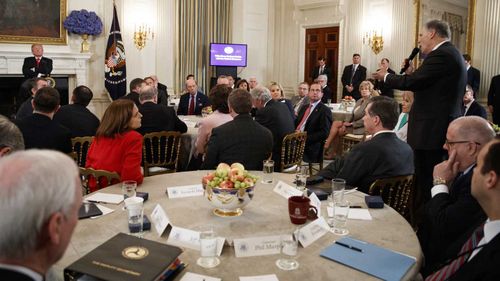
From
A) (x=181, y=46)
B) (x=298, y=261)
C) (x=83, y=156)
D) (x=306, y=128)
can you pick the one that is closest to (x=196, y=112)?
(x=306, y=128)

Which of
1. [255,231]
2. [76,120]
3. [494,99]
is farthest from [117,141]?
[494,99]

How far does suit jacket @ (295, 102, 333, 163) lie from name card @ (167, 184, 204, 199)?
331 cm

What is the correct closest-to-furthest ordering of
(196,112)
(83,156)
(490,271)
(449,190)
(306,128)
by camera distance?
(490,271) < (449,190) < (83,156) < (306,128) < (196,112)

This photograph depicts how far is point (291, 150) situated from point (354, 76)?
215 inches

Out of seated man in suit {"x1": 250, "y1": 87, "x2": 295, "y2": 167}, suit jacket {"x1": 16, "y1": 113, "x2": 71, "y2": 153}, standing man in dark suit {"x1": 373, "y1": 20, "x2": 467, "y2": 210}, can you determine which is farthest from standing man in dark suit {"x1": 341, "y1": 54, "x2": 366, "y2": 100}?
suit jacket {"x1": 16, "y1": 113, "x2": 71, "y2": 153}

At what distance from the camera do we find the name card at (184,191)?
2469 mm

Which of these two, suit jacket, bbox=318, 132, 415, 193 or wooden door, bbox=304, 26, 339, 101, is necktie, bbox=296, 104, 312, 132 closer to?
suit jacket, bbox=318, 132, 415, 193

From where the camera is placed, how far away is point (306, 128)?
5859 millimetres

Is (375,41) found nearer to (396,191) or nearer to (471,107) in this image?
(471,107)

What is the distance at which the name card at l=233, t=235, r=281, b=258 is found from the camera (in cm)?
171

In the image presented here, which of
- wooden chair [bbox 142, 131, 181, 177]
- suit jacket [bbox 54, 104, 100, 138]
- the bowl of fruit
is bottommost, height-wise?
wooden chair [bbox 142, 131, 181, 177]

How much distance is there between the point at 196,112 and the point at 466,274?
5.75m

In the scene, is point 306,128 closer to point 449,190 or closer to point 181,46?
point 449,190

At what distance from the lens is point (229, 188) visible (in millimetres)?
2039
